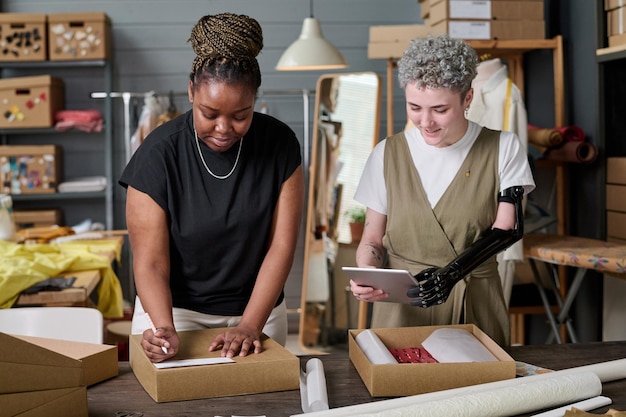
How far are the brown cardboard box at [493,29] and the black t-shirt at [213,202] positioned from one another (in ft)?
8.24

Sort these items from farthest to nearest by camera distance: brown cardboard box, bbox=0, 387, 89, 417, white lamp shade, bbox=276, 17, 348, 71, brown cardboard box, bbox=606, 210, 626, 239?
1. white lamp shade, bbox=276, 17, 348, 71
2. brown cardboard box, bbox=606, 210, 626, 239
3. brown cardboard box, bbox=0, 387, 89, 417

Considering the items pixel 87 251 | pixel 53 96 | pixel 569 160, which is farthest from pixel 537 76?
pixel 53 96

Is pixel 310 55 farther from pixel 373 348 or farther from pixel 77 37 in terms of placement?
pixel 373 348

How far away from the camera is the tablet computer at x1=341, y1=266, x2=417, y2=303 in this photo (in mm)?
1955

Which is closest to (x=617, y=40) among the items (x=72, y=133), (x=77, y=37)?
(x=77, y=37)

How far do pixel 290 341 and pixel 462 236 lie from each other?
389 centimetres

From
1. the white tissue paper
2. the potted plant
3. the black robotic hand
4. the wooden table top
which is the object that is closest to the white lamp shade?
the potted plant

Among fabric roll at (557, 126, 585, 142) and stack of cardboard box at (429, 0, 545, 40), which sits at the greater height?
stack of cardboard box at (429, 0, 545, 40)

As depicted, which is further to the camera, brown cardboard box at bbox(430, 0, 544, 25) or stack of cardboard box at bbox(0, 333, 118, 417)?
brown cardboard box at bbox(430, 0, 544, 25)

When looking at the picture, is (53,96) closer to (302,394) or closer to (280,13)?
(280,13)

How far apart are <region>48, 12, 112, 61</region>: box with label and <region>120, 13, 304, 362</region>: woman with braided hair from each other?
3.96 m

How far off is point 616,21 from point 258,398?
9.11 feet

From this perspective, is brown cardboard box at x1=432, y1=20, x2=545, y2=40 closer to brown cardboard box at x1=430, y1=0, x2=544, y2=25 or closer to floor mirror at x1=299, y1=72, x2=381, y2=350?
brown cardboard box at x1=430, y1=0, x2=544, y2=25

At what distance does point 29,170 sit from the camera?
19.6ft
